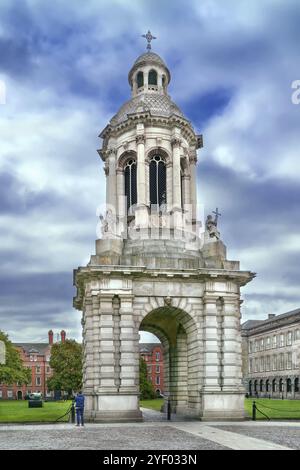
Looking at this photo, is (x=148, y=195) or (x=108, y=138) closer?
(x=148, y=195)

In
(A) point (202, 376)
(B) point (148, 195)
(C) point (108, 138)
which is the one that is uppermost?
(C) point (108, 138)

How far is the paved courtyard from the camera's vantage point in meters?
20.8

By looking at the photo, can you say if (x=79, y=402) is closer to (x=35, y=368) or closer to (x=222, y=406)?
(x=222, y=406)

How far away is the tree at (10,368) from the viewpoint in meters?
87.5

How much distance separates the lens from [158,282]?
34.8 metres

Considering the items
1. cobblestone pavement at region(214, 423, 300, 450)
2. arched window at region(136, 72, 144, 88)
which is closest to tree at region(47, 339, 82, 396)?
arched window at region(136, 72, 144, 88)

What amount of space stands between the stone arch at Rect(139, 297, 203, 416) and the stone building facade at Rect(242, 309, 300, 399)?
62.3 meters

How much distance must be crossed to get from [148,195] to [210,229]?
4.80 meters

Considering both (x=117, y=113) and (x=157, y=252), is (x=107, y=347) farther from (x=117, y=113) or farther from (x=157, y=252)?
(x=117, y=113)

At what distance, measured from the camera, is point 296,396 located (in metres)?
101

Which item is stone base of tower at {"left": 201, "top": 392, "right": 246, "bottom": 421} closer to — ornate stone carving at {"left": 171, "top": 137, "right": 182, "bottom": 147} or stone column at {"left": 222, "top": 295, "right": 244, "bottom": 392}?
stone column at {"left": 222, "top": 295, "right": 244, "bottom": 392}

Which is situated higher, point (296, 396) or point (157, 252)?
point (157, 252)

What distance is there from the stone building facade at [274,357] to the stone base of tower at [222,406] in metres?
68.1
